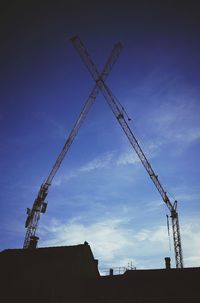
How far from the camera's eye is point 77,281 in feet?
86.7

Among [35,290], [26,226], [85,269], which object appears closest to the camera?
[35,290]

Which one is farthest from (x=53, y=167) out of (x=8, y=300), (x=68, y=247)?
(x=8, y=300)

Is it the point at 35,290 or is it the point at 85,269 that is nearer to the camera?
the point at 35,290

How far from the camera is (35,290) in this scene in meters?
26.0

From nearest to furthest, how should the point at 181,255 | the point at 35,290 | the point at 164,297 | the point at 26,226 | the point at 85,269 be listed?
1. the point at 164,297
2. the point at 35,290
3. the point at 85,269
4. the point at 181,255
5. the point at 26,226

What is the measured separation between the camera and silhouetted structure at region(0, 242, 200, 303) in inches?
902

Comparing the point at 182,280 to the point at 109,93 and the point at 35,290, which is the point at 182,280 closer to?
the point at 35,290

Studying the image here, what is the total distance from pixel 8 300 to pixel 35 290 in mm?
2701

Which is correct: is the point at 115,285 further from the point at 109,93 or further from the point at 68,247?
the point at 109,93

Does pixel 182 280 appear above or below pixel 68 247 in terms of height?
below

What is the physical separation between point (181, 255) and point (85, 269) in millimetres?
25725

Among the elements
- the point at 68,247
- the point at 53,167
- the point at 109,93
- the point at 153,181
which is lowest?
the point at 68,247

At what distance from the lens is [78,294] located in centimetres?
2561

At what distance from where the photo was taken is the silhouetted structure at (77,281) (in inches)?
902
